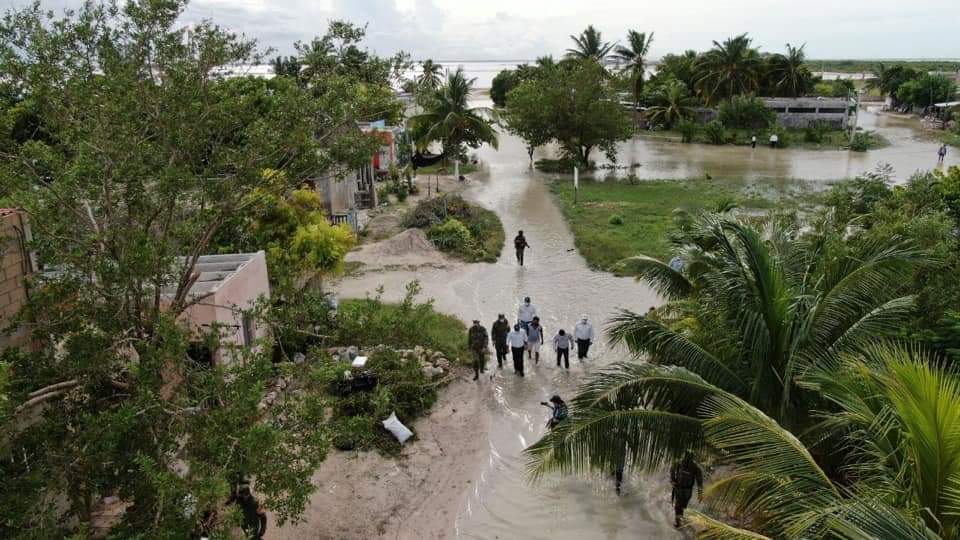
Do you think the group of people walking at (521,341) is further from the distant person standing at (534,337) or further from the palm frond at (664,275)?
the palm frond at (664,275)

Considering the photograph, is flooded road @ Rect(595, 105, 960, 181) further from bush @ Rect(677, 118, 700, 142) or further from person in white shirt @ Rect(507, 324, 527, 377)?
person in white shirt @ Rect(507, 324, 527, 377)

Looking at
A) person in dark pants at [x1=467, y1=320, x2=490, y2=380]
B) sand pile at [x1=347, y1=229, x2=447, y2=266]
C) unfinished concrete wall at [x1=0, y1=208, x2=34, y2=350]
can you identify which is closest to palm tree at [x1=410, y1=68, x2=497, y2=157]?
sand pile at [x1=347, y1=229, x2=447, y2=266]

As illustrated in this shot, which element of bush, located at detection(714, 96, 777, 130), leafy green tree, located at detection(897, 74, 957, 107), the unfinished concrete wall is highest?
leafy green tree, located at detection(897, 74, 957, 107)

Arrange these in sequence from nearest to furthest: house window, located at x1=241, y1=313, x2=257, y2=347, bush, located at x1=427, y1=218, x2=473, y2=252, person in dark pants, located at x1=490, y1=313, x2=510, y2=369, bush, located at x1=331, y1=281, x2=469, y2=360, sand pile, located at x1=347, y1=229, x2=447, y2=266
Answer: bush, located at x1=331, y1=281, x2=469, y2=360 < house window, located at x1=241, y1=313, x2=257, y2=347 < person in dark pants, located at x1=490, y1=313, x2=510, y2=369 < sand pile, located at x1=347, y1=229, x2=447, y2=266 < bush, located at x1=427, y1=218, x2=473, y2=252

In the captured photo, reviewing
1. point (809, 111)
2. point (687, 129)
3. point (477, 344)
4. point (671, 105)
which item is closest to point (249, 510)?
point (477, 344)

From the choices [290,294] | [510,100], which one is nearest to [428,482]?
[290,294]

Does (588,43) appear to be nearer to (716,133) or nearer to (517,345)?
(716,133)

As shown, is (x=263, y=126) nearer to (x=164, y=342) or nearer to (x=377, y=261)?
(x=164, y=342)
